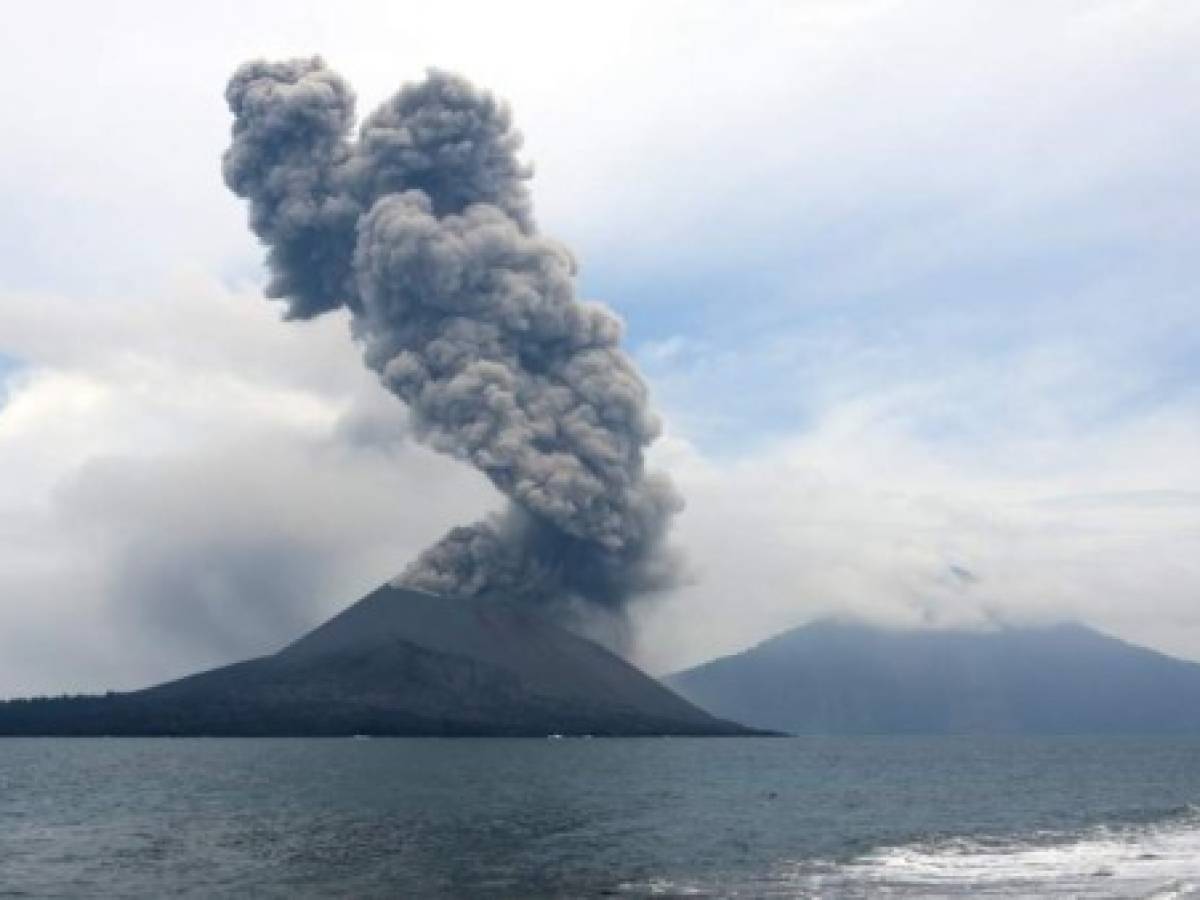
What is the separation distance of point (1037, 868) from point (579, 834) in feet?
82.5

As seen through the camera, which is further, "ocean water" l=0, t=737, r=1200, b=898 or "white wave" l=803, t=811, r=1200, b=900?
"ocean water" l=0, t=737, r=1200, b=898

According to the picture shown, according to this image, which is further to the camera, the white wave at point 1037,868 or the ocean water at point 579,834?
the ocean water at point 579,834

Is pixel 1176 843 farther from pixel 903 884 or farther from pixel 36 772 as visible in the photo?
pixel 36 772

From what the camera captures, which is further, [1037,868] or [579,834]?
[579,834]

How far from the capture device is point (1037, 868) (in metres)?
64.1

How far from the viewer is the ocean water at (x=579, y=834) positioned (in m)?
59.2

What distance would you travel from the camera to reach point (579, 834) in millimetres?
79438

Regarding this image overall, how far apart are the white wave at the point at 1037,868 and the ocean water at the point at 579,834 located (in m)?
0.15

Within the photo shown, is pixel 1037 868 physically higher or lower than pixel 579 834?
Answer: lower

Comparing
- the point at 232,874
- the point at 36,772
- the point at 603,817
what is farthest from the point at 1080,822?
the point at 36,772

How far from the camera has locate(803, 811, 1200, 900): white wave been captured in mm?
55969

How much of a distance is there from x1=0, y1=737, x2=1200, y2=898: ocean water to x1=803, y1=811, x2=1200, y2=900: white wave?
147 mm

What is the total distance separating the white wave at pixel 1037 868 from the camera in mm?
55969

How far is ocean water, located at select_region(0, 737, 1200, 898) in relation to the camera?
194 feet
